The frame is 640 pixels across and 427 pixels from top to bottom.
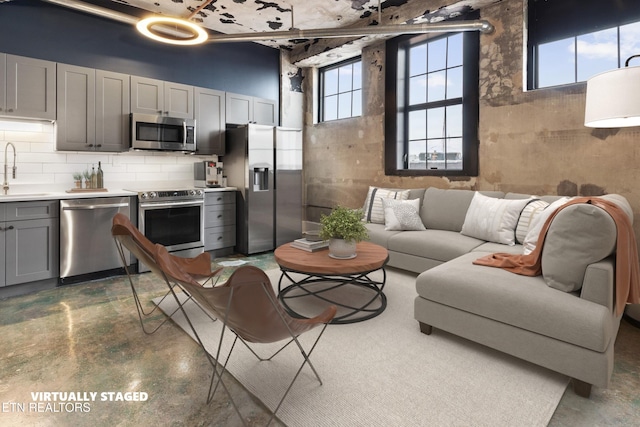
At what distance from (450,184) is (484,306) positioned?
2587 mm

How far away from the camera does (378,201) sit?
470cm

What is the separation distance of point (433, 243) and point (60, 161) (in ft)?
14.0

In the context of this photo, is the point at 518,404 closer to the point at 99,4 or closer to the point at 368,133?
the point at 368,133

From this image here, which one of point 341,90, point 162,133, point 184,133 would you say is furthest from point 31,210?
point 341,90

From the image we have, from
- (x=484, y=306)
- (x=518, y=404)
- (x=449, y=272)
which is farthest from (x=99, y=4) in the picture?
(x=518, y=404)

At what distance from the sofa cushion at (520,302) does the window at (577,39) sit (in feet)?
8.48

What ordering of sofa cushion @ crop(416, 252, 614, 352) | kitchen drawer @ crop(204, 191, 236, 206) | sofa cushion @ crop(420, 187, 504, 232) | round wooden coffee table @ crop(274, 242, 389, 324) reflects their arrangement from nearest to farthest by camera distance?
sofa cushion @ crop(416, 252, 614, 352) < round wooden coffee table @ crop(274, 242, 389, 324) < sofa cushion @ crop(420, 187, 504, 232) < kitchen drawer @ crop(204, 191, 236, 206)

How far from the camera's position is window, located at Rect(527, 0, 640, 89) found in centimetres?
337

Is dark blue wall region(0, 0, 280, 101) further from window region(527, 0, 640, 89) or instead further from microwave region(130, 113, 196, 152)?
window region(527, 0, 640, 89)

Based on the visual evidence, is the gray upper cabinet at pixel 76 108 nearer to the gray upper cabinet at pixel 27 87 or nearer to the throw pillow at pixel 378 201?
the gray upper cabinet at pixel 27 87

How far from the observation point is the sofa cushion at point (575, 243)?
6.48 feet

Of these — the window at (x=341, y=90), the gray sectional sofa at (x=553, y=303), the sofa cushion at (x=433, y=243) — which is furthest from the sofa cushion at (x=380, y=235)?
the window at (x=341, y=90)

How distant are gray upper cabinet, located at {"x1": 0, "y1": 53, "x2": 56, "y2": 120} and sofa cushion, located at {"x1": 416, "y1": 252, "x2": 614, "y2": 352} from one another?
13.4 ft

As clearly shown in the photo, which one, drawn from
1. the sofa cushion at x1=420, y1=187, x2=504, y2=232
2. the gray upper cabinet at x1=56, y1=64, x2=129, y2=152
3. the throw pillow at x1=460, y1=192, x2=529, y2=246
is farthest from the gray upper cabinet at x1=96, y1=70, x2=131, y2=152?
the throw pillow at x1=460, y1=192, x2=529, y2=246
